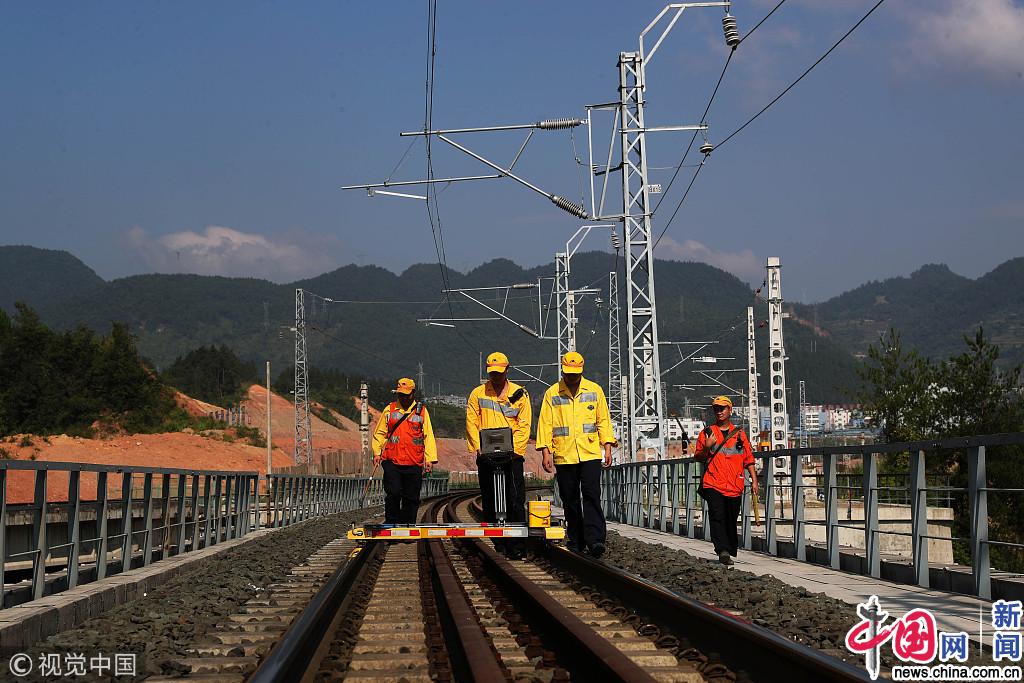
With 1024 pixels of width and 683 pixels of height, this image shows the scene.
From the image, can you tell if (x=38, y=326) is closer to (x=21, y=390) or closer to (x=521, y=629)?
(x=21, y=390)

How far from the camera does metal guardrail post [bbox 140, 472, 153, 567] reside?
14.9 meters

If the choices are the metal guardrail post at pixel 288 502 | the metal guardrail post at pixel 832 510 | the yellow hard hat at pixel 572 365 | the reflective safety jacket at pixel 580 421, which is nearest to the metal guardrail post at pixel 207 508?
the reflective safety jacket at pixel 580 421

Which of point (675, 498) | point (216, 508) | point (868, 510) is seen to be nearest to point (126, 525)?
point (216, 508)

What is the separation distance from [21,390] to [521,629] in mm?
86986

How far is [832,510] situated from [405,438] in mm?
4909

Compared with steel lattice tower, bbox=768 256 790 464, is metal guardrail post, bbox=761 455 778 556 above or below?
below

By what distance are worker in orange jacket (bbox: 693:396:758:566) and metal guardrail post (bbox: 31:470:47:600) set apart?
659 centimetres

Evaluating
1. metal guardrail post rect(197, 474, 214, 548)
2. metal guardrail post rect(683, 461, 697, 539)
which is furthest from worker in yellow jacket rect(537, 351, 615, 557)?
metal guardrail post rect(197, 474, 214, 548)

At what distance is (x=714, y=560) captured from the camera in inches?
573

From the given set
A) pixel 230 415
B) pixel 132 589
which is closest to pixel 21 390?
pixel 230 415

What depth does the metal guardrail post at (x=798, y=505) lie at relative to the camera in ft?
48.0

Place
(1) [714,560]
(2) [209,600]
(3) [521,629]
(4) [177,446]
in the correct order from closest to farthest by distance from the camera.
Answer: (3) [521,629]
(2) [209,600]
(1) [714,560]
(4) [177,446]

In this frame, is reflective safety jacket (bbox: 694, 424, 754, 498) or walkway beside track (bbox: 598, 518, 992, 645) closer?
walkway beside track (bbox: 598, 518, 992, 645)

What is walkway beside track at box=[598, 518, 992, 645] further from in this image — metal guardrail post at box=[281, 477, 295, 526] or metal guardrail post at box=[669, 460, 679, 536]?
metal guardrail post at box=[281, 477, 295, 526]
